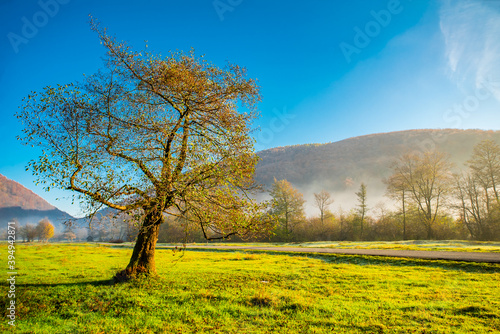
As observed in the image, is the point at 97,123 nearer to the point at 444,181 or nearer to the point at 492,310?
the point at 492,310

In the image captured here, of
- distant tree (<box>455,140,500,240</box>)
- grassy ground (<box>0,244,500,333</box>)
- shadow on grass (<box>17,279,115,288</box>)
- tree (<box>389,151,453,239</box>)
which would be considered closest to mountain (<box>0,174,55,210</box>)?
shadow on grass (<box>17,279,115,288</box>)

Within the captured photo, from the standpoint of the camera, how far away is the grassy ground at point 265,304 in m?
6.96

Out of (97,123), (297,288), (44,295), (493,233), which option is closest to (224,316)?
(297,288)

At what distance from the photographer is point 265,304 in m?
8.96

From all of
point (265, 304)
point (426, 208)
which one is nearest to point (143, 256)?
point (265, 304)

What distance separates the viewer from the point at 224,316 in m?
7.87

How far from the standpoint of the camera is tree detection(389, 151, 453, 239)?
46.9 metres

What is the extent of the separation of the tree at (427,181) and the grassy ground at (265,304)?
39455mm

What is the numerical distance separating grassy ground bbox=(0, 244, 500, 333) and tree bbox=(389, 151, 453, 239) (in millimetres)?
39455

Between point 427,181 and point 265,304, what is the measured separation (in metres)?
52.8

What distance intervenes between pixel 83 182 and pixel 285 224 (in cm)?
5183

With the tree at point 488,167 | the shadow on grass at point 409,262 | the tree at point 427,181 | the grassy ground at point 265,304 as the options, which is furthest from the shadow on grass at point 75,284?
the tree at point 488,167

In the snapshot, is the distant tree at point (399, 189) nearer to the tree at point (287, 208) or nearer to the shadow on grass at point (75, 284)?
the tree at point (287, 208)

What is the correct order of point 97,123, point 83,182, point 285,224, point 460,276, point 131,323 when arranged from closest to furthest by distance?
point 131,323 → point 83,182 → point 97,123 → point 460,276 → point 285,224
